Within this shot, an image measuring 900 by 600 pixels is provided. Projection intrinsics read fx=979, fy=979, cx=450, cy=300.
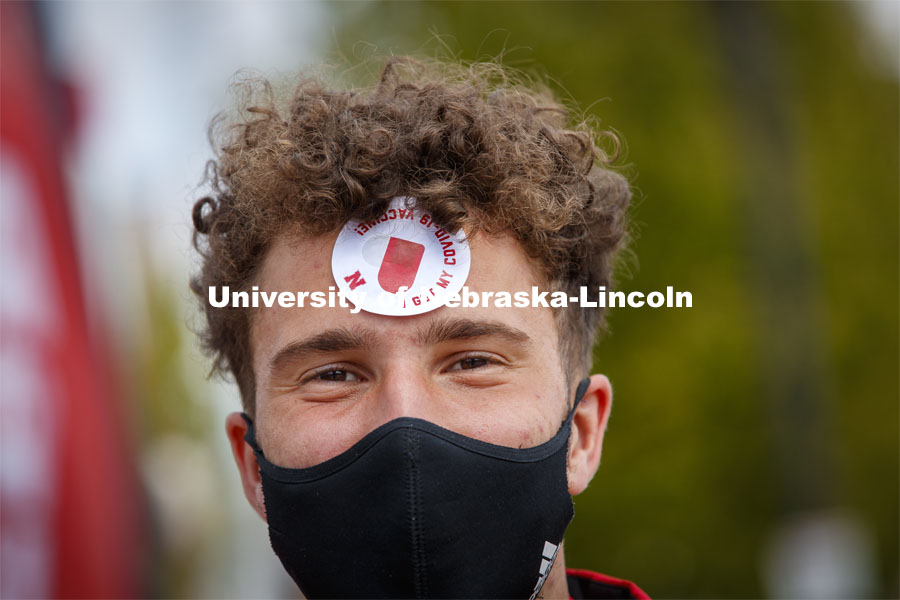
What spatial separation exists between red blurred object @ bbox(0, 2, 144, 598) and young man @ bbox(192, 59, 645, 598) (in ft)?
5.53

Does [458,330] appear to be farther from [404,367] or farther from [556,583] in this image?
[556,583]

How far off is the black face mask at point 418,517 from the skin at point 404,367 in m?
0.06

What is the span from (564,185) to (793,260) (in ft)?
32.8

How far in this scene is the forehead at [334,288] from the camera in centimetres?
264

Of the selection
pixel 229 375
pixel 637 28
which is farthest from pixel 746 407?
pixel 229 375

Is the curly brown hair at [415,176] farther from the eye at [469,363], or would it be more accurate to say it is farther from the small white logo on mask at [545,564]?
the small white logo on mask at [545,564]

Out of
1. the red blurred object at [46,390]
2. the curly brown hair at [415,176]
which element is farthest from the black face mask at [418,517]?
the red blurred object at [46,390]

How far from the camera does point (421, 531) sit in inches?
98.9

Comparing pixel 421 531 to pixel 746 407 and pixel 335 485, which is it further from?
pixel 746 407

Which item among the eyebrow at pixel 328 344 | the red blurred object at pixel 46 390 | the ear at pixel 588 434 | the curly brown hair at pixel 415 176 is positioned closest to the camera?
the eyebrow at pixel 328 344

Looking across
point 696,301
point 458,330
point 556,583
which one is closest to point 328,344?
point 458,330

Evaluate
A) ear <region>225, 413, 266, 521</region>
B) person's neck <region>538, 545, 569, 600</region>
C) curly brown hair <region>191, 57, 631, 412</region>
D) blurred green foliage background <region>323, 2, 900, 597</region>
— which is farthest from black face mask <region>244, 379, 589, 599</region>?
blurred green foliage background <region>323, 2, 900, 597</region>

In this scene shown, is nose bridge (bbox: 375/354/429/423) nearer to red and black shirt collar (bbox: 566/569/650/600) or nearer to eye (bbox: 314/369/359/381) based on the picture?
eye (bbox: 314/369/359/381)

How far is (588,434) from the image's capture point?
9.77 ft
